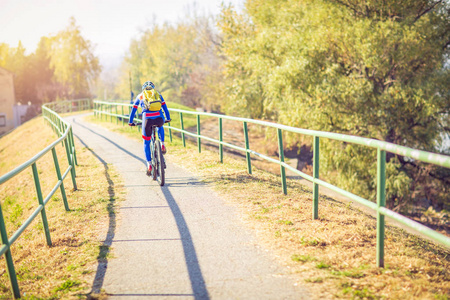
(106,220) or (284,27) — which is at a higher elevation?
(284,27)

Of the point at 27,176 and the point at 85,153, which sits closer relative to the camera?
the point at 85,153

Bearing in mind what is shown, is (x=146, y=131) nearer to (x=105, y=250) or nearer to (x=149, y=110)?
(x=149, y=110)

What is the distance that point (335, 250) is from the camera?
16.4 feet

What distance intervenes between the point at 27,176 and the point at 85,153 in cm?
326

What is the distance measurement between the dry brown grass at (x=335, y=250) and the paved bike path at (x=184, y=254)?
9.4 inches

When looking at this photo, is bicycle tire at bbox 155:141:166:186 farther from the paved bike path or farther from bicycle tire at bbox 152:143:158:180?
the paved bike path

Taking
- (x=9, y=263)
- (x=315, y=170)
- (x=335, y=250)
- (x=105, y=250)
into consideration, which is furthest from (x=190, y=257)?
(x=315, y=170)

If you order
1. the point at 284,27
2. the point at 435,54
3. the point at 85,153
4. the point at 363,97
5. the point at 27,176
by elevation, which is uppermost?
the point at 284,27

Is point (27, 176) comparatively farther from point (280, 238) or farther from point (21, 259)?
point (280, 238)

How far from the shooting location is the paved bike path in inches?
165

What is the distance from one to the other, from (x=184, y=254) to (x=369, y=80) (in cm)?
1310

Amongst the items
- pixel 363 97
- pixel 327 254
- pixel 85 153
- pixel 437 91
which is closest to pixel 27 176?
pixel 85 153

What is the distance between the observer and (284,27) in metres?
20.1

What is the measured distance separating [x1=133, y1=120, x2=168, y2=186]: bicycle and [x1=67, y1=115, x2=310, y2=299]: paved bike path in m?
0.39
